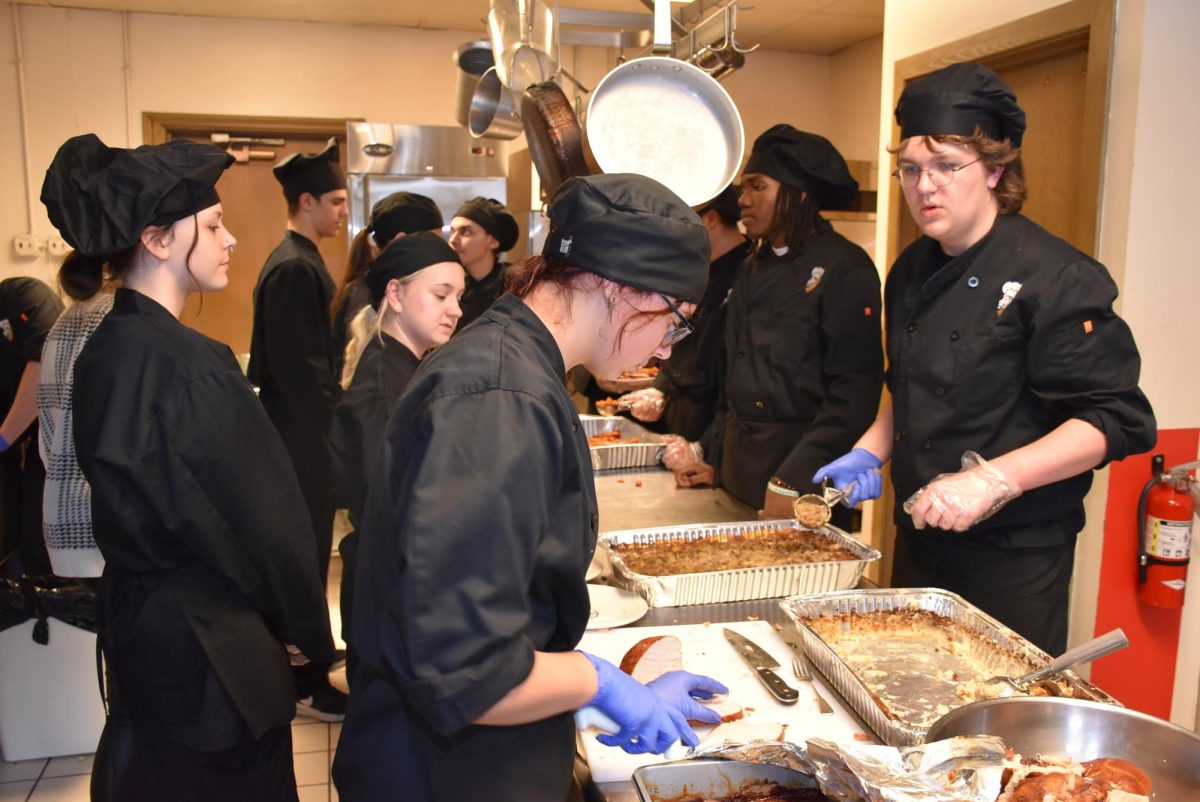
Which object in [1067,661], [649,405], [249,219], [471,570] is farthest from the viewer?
[249,219]

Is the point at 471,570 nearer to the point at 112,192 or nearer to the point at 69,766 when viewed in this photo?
the point at 112,192

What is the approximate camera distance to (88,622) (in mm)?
2703

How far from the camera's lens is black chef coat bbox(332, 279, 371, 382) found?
126 inches

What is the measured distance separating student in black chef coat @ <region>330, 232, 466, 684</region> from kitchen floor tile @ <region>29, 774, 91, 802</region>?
1.05 meters

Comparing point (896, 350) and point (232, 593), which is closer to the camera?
point (232, 593)

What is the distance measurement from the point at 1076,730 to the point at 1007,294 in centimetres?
89

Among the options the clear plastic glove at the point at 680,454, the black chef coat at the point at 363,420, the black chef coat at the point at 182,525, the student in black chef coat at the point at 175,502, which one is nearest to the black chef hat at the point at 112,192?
the student in black chef coat at the point at 175,502

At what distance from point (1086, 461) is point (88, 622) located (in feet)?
8.90

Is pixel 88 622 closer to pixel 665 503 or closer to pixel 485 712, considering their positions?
pixel 665 503

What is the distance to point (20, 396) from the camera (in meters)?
3.02

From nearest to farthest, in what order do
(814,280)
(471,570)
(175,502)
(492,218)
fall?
1. (471,570)
2. (175,502)
3. (814,280)
4. (492,218)

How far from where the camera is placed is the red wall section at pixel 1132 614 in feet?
7.96

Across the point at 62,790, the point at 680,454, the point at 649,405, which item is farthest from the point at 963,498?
the point at 62,790

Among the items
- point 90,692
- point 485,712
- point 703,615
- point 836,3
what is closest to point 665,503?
point 703,615
